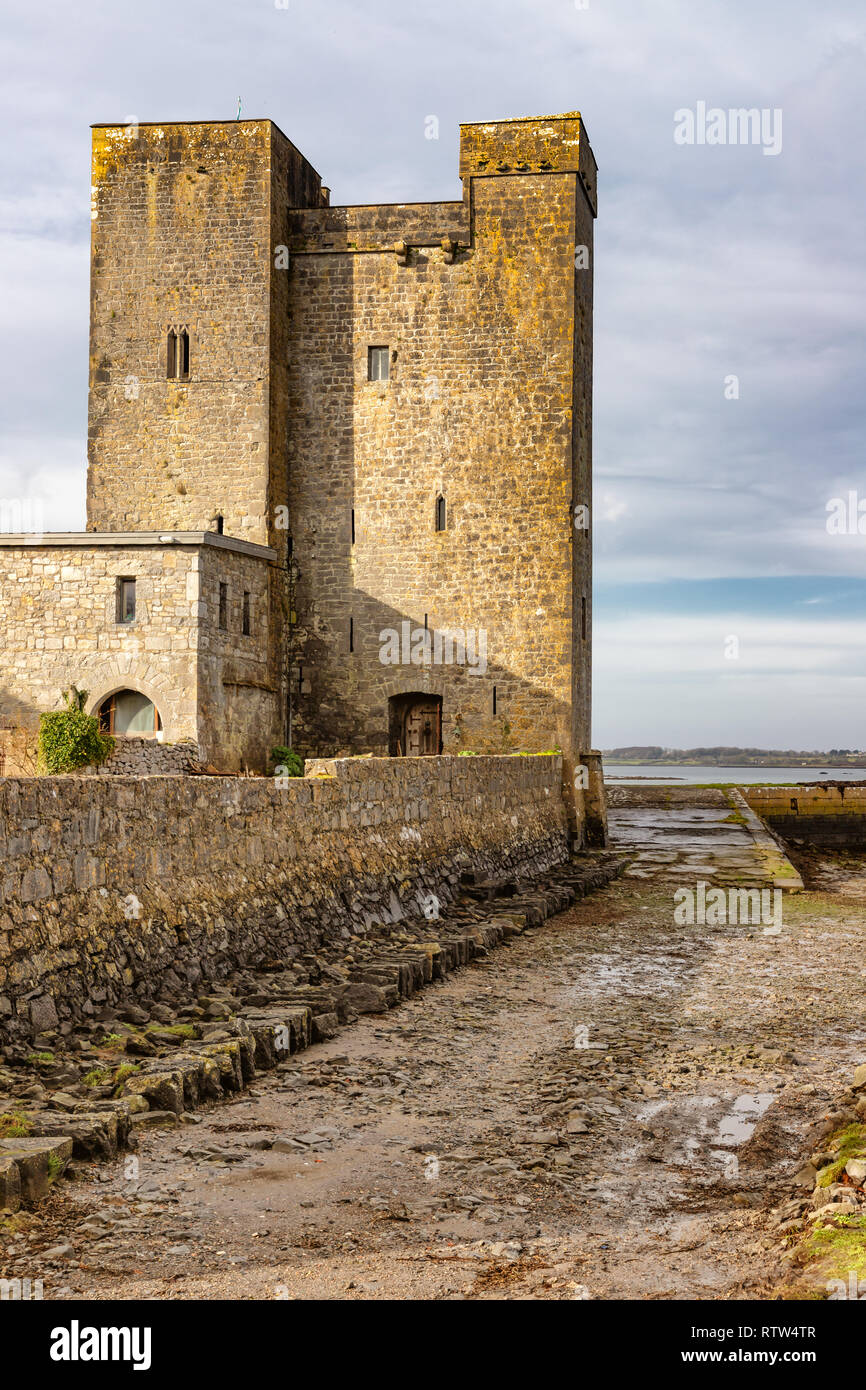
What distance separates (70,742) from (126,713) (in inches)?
52.8

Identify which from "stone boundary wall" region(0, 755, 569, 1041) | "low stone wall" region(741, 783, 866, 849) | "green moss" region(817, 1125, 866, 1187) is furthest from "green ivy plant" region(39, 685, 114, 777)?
"low stone wall" region(741, 783, 866, 849)

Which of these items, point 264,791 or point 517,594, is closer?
point 264,791

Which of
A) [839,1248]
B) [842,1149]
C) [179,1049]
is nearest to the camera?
[839,1248]

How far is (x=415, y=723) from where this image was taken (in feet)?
78.0

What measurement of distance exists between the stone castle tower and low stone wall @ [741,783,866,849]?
17.5 metres

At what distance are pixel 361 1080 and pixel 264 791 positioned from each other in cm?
375

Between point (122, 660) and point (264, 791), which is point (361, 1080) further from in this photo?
point (122, 660)

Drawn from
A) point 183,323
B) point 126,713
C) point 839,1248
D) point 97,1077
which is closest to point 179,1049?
point 97,1077

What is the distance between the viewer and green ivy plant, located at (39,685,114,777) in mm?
18578

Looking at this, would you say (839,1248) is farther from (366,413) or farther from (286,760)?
(366,413)

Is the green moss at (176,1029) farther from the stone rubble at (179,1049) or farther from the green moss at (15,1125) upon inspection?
the green moss at (15,1125)

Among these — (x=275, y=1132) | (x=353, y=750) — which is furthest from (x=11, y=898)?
(x=353, y=750)

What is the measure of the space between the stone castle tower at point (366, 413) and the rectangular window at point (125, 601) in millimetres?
3440

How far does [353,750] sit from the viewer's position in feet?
77.0
